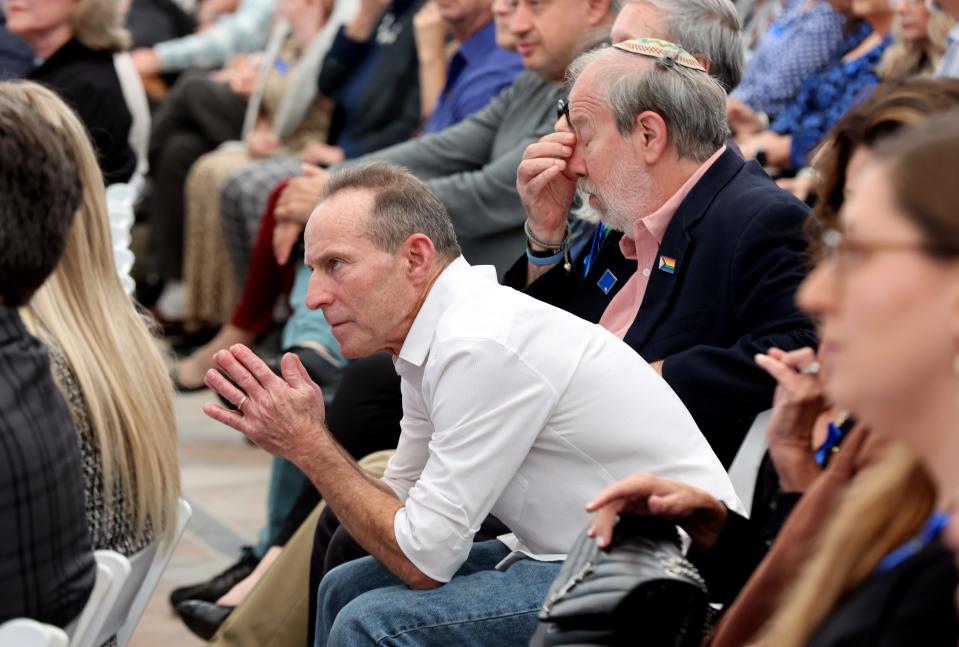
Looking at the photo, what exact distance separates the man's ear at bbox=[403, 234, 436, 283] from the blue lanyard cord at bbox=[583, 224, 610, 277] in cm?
76

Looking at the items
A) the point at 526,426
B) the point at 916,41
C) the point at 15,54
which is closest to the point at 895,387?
the point at 526,426

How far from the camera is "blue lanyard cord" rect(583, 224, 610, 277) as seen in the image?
125 inches

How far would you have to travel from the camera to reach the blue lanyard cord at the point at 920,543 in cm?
146

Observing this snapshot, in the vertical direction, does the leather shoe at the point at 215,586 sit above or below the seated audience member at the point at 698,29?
below

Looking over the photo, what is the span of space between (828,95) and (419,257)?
2.64 metres

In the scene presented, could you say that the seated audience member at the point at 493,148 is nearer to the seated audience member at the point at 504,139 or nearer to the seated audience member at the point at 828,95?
the seated audience member at the point at 504,139

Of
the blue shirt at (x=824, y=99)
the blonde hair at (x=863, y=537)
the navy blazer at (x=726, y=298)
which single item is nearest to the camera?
the blonde hair at (x=863, y=537)

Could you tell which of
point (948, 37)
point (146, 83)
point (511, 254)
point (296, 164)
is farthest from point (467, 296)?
point (146, 83)

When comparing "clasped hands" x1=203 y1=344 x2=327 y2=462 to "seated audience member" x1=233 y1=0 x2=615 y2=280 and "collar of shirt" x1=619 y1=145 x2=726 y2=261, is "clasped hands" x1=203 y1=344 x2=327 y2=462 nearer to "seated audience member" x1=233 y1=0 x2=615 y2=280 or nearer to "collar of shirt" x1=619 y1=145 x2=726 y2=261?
"collar of shirt" x1=619 y1=145 x2=726 y2=261

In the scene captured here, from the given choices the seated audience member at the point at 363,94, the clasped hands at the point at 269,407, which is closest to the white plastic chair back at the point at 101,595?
A: the clasped hands at the point at 269,407

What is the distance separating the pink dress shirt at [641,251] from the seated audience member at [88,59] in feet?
8.25

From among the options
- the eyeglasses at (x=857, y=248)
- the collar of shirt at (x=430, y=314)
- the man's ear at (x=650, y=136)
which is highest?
the eyeglasses at (x=857, y=248)

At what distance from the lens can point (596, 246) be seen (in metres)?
3.20

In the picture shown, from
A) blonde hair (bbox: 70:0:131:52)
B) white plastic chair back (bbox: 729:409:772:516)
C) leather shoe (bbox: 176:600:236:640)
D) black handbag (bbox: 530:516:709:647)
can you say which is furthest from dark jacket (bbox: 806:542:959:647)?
blonde hair (bbox: 70:0:131:52)
